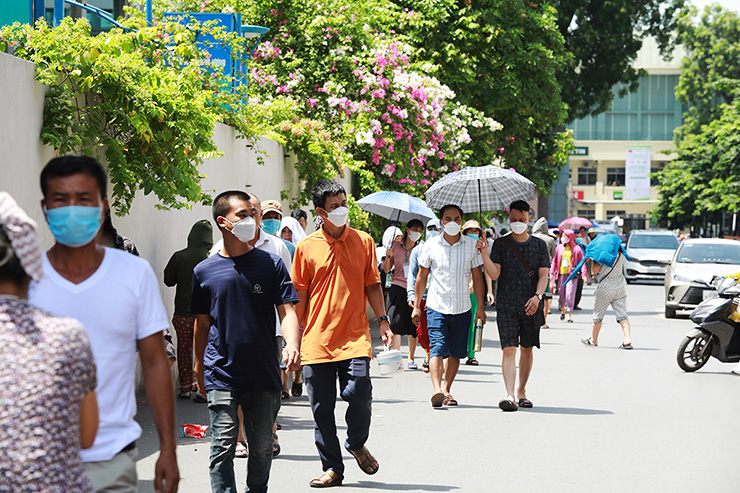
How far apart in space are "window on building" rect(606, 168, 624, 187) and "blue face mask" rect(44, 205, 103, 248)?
103 m

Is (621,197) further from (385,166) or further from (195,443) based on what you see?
(195,443)

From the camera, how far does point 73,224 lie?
344 cm

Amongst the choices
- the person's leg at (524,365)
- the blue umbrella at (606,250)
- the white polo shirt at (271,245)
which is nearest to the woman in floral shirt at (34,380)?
the white polo shirt at (271,245)

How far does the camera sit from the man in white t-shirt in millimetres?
3459

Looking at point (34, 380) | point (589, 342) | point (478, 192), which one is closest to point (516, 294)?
point (478, 192)

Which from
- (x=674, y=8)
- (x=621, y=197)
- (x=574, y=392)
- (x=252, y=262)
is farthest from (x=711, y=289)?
(x=621, y=197)

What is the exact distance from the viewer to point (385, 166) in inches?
861

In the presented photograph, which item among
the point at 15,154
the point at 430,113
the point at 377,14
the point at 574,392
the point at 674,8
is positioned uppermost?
the point at 674,8

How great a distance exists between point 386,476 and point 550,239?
14.2 metres

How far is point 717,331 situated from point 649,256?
76.7ft

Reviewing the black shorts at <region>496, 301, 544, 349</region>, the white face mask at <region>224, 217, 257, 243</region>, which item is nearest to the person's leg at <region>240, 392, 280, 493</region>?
the white face mask at <region>224, 217, 257, 243</region>

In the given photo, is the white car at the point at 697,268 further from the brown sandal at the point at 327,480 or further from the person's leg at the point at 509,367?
the brown sandal at the point at 327,480

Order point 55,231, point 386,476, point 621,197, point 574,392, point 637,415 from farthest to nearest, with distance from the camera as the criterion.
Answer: point 621,197 → point 574,392 → point 637,415 → point 386,476 → point 55,231

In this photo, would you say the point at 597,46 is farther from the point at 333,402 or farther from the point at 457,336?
the point at 333,402
